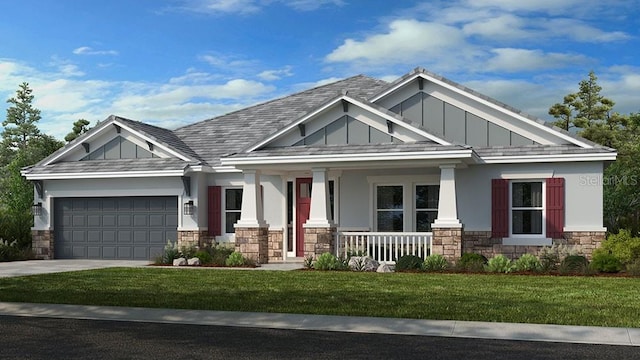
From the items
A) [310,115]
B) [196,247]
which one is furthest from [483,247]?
[196,247]

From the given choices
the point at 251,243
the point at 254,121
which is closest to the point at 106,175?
the point at 251,243

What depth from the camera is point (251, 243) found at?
22.5 meters

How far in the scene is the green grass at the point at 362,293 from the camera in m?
11.9

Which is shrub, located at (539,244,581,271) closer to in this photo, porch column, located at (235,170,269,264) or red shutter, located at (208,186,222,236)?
porch column, located at (235,170,269,264)

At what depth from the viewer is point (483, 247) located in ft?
72.1

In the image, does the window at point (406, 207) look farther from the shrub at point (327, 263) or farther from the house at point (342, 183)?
the shrub at point (327, 263)

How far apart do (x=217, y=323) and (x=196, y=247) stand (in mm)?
12948

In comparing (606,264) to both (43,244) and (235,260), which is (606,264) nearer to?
(235,260)

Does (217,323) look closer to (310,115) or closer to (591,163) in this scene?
(310,115)

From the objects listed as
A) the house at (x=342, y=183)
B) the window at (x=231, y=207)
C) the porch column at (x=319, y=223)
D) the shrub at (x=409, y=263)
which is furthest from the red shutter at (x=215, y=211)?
the shrub at (x=409, y=263)

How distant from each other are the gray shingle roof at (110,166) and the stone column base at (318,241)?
5.22 metres

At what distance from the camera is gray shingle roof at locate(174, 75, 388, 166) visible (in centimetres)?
2638

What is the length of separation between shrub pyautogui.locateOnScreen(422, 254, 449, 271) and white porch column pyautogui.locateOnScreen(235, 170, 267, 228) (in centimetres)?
543

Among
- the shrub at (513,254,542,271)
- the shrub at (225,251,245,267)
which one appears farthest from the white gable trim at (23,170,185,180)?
the shrub at (513,254,542,271)
